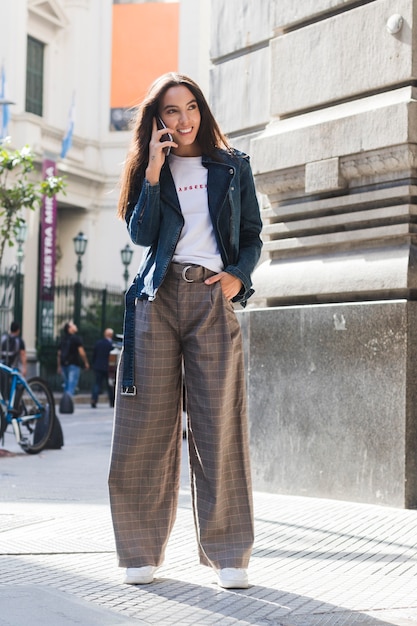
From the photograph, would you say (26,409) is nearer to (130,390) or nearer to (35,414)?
(35,414)

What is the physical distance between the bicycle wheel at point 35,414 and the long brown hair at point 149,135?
7.01 metres

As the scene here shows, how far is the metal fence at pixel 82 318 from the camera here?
3048cm

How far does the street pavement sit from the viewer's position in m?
3.92

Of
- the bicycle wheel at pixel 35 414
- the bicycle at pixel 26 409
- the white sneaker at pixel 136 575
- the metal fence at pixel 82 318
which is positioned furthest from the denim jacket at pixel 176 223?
the metal fence at pixel 82 318

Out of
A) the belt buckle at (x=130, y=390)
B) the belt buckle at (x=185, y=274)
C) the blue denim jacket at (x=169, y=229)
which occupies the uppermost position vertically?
the blue denim jacket at (x=169, y=229)

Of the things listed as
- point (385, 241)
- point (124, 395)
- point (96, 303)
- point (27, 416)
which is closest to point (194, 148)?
point (124, 395)

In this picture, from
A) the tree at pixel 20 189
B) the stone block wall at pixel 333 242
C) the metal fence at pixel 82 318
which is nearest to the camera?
the stone block wall at pixel 333 242

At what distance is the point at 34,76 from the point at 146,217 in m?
33.6

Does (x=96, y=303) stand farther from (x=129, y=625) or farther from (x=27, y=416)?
(x=129, y=625)

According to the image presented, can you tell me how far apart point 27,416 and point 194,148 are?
7.33 m

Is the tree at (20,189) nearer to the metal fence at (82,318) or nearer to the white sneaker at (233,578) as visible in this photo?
the white sneaker at (233,578)

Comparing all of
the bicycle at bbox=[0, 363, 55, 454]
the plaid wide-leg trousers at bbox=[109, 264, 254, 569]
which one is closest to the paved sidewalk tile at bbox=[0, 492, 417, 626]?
the plaid wide-leg trousers at bbox=[109, 264, 254, 569]

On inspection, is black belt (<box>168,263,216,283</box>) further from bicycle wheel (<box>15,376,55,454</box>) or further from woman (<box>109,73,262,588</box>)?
bicycle wheel (<box>15,376,55,454</box>)

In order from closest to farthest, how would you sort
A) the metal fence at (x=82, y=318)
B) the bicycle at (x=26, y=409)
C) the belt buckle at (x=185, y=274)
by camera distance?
the belt buckle at (x=185, y=274) → the bicycle at (x=26, y=409) → the metal fence at (x=82, y=318)
